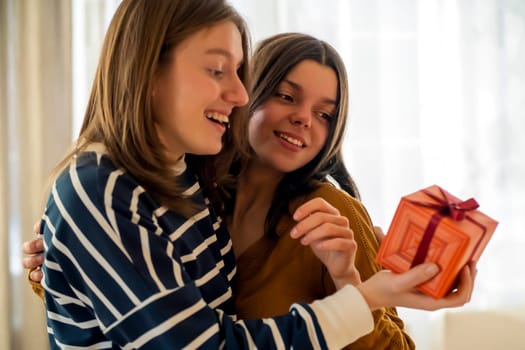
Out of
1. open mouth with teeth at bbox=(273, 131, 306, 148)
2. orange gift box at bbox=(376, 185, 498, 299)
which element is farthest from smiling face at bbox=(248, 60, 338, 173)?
orange gift box at bbox=(376, 185, 498, 299)

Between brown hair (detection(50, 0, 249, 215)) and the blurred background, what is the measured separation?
146cm

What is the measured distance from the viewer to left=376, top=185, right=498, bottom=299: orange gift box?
83cm

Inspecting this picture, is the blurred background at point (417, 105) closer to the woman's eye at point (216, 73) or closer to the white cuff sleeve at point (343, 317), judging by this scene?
the woman's eye at point (216, 73)

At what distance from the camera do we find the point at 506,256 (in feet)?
7.96

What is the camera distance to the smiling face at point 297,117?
1267 millimetres

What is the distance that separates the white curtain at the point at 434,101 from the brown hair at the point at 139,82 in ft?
4.80

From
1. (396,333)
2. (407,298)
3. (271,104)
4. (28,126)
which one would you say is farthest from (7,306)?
(407,298)

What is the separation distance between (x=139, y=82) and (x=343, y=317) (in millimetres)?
494

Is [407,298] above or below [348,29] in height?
below

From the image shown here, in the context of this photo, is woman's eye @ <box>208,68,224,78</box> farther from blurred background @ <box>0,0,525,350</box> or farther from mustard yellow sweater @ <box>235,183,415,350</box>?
blurred background @ <box>0,0,525,350</box>

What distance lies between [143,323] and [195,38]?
0.47 meters

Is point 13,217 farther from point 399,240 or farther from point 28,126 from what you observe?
point 399,240

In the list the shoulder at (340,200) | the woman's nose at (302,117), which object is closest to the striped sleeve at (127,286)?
the shoulder at (340,200)

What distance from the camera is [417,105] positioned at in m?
2.39
